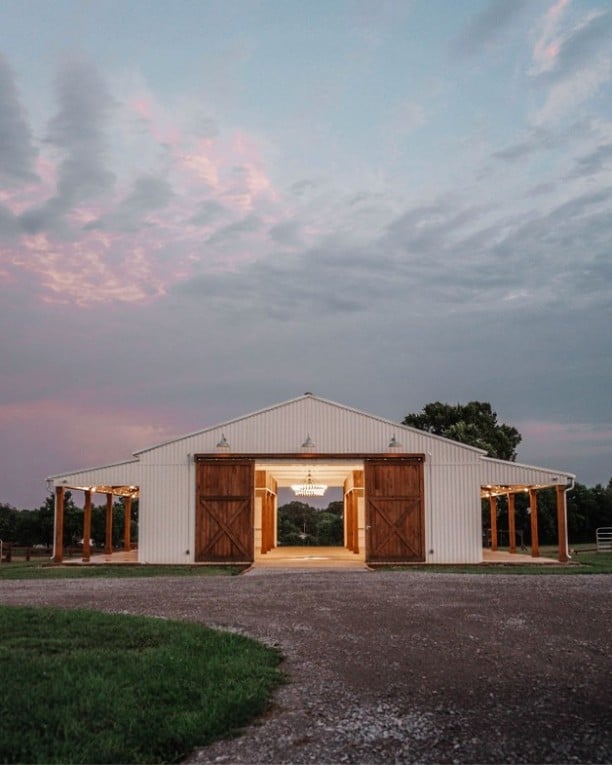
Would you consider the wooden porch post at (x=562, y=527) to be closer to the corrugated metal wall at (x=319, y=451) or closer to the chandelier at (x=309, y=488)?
the corrugated metal wall at (x=319, y=451)

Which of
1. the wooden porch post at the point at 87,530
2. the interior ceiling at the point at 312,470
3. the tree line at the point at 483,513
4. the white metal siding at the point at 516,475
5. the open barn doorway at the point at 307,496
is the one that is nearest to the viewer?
the white metal siding at the point at 516,475

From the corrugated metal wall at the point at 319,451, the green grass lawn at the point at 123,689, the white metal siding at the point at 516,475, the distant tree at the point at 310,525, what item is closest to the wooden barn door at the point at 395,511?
the corrugated metal wall at the point at 319,451

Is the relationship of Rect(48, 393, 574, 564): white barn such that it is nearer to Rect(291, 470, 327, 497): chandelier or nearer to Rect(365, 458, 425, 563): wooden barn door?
Rect(365, 458, 425, 563): wooden barn door

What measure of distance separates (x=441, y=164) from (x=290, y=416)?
849cm

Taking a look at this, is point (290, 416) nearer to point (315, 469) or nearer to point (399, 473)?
point (399, 473)

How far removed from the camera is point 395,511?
2316cm

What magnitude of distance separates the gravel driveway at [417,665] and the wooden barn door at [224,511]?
8406 mm

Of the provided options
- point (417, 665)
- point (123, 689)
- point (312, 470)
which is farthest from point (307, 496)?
point (123, 689)

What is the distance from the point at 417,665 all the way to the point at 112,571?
14.4 m

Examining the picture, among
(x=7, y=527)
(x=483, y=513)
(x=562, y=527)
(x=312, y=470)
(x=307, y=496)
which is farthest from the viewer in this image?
(x=483, y=513)

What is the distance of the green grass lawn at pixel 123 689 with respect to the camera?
506 centimetres

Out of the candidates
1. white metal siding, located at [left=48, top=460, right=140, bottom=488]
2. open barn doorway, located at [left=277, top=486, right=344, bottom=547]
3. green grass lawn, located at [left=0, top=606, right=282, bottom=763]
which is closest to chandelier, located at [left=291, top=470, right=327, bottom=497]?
open barn doorway, located at [left=277, top=486, right=344, bottom=547]

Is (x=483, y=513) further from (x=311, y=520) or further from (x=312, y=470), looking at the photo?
(x=312, y=470)

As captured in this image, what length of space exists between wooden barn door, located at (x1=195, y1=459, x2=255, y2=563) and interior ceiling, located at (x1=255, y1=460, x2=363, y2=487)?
0.90 metres
